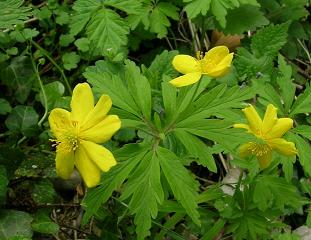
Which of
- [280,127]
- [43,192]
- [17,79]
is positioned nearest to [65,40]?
[17,79]

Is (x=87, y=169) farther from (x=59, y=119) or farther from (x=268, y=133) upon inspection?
(x=268, y=133)

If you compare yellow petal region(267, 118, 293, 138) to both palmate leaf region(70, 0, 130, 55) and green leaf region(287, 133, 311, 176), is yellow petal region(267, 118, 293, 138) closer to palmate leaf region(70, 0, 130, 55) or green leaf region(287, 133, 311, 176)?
green leaf region(287, 133, 311, 176)

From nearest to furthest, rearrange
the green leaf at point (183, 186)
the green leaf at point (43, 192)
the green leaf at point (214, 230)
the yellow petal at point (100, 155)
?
the yellow petal at point (100, 155)
the green leaf at point (183, 186)
the green leaf at point (214, 230)
the green leaf at point (43, 192)

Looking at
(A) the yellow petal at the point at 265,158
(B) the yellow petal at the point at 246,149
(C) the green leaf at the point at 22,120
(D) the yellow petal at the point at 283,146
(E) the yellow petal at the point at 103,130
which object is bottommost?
(C) the green leaf at the point at 22,120

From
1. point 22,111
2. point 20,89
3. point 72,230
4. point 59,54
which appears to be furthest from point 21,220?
point 59,54

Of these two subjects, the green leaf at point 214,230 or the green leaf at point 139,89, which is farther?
the green leaf at point 214,230

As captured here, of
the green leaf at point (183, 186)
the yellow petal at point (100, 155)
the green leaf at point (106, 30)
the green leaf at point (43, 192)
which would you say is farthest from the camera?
the green leaf at point (106, 30)

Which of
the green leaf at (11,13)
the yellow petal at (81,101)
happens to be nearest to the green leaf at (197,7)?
the green leaf at (11,13)

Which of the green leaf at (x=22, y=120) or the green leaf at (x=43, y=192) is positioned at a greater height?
the green leaf at (x=22, y=120)

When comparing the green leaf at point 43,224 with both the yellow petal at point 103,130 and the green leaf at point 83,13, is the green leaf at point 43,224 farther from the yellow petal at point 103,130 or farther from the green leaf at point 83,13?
the green leaf at point 83,13
